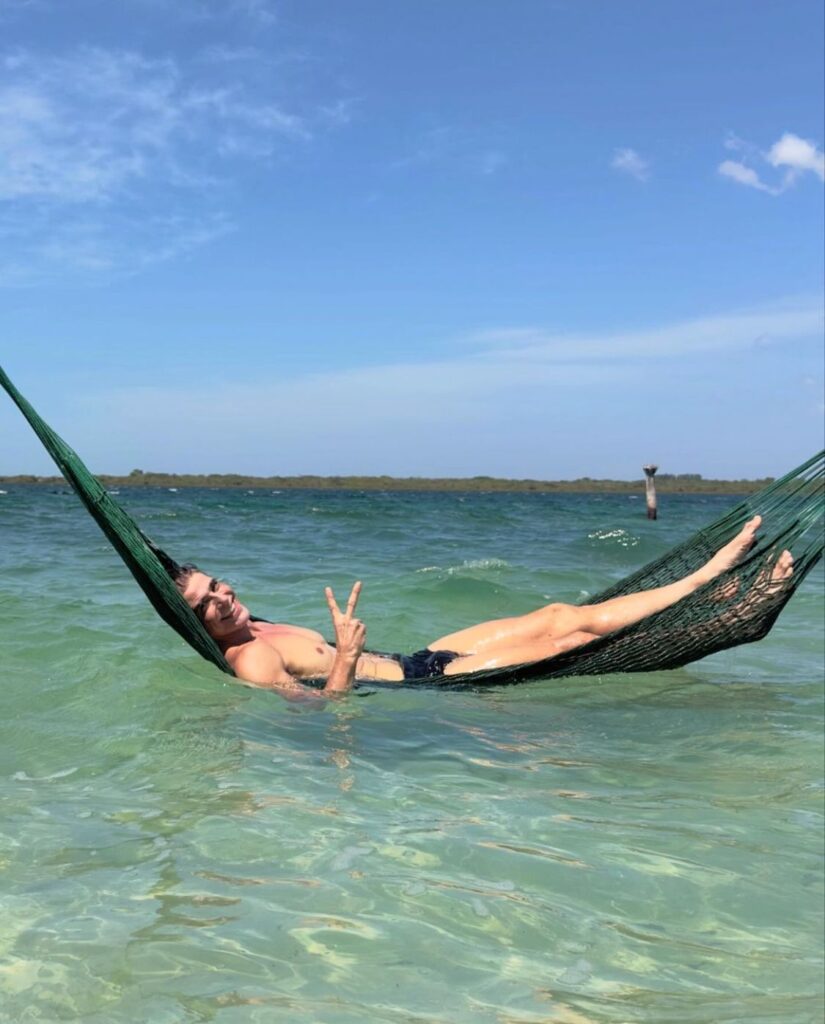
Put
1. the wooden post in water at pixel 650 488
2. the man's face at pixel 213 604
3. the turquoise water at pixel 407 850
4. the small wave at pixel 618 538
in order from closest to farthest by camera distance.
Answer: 1. the turquoise water at pixel 407 850
2. the man's face at pixel 213 604
3. the small wave at pixel 618 538
4. the wooden post in water at pixel 650 488

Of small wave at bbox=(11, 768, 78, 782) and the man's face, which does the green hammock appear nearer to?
the man's face

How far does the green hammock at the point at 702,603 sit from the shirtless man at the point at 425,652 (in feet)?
0.22

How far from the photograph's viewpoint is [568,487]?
97.8 meters

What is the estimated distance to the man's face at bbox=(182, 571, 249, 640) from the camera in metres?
4.63

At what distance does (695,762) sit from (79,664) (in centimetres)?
341

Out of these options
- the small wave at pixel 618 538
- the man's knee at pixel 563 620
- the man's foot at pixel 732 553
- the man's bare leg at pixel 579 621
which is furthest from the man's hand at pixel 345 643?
the small wave at pixel 618 538

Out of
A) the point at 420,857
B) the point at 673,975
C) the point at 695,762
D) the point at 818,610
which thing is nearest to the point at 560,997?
the point at 673,975

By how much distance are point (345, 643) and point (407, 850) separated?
5.41ft

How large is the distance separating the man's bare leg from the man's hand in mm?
832

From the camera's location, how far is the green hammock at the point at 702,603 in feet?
14.6

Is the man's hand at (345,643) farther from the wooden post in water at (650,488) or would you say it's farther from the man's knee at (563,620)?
the wooden post in water at (650,488)

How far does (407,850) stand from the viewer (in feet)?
8.96

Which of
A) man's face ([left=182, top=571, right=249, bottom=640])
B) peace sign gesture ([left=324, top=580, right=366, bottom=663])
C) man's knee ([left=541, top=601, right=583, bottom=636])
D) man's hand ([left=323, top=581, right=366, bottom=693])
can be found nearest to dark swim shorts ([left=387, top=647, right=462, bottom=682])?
man's knee ([left=541, top=601, right=583, bottom=636])

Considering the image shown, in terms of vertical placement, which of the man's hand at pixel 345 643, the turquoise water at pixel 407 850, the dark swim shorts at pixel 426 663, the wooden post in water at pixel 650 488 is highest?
the wooden post in water at pixel 650 488
